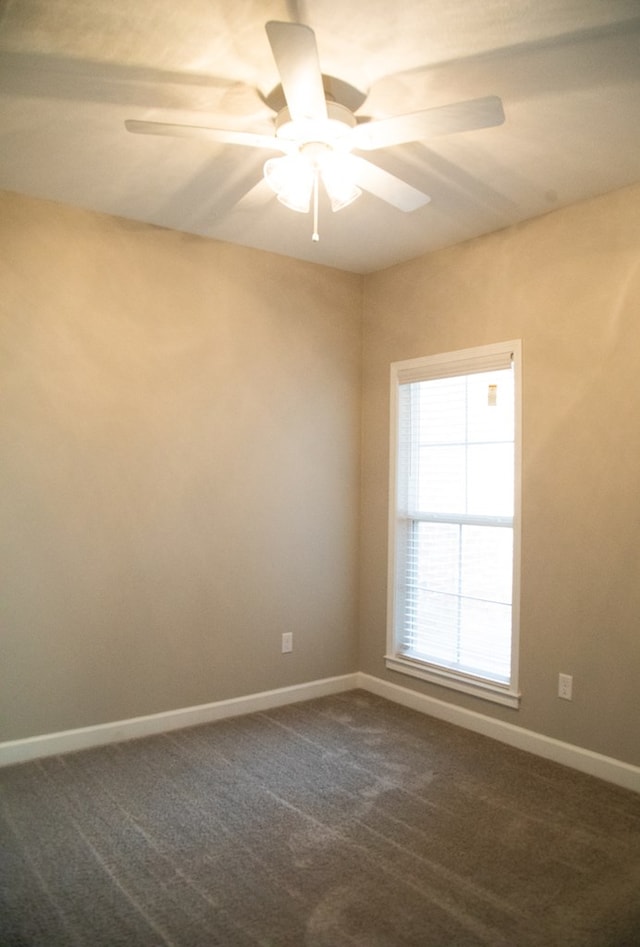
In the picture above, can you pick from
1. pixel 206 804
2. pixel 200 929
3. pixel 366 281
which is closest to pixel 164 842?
pixel 206 804

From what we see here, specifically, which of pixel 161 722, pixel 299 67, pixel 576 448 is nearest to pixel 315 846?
pixel 161 722

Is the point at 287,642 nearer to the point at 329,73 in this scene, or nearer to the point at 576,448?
the point at 576,448

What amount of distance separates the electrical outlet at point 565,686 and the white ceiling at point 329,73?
2.18 meters

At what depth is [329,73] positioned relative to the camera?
7.08 feet

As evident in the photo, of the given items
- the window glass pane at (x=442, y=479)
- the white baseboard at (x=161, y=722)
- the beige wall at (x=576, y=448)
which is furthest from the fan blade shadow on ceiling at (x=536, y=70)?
the white baseboard at (x=161, y=722)

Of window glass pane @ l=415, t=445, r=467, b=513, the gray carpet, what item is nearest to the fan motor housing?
window glass pane @ l=415, t=445, r=467, b=513

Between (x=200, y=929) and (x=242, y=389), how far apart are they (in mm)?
2556

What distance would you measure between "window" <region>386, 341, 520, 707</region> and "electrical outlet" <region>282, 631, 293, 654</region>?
1.95 ft

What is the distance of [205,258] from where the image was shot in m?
3.68

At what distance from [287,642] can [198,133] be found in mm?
2765

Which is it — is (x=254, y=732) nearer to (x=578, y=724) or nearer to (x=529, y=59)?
(x=578, y=724)

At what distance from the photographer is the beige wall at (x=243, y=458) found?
3.07 meters

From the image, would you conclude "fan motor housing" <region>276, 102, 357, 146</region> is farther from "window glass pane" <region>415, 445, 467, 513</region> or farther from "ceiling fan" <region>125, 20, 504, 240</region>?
"window glass pane" <region>415, 445, 467, 513</region>

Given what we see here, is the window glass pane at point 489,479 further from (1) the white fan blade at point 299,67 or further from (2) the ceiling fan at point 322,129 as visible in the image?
(1) the white fan blade at point 299,67
